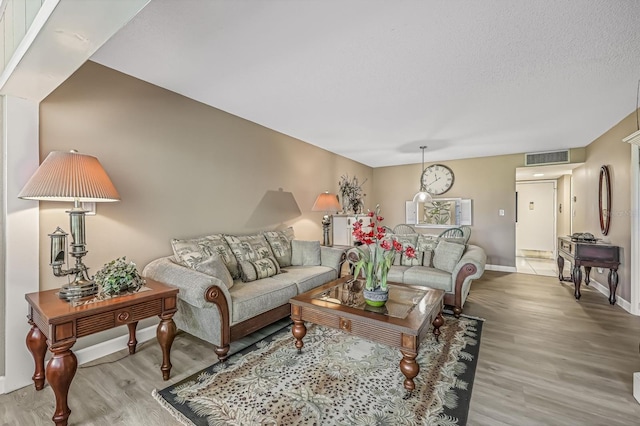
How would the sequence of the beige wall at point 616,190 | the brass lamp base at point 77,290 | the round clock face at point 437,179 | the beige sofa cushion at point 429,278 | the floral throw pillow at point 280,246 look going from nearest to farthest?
the brass lamp base at point 77,290 → the beige sofa cushion at point 429,278 → the beige wall at point 616,190 → the floral throw pillow at point 280,246 → the round clock face at point 437,179

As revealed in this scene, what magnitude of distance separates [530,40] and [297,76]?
5.75 feet

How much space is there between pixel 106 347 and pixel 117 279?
0.94 meters

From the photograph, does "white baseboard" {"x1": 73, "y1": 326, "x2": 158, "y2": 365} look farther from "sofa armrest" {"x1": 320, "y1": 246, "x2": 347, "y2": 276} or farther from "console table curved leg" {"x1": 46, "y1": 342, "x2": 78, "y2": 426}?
"sofa armrest" {"x1": 320, "y1": 246, "x2": 347, "y2": 276}

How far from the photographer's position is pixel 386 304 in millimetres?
→ 2217

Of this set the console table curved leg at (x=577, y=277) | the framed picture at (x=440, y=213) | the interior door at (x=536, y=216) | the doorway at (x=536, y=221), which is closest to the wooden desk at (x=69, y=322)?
the console table curved leg at (x=577, y=277)

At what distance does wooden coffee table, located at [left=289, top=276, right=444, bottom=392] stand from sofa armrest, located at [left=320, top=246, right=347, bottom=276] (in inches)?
34.2

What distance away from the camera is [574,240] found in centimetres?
387

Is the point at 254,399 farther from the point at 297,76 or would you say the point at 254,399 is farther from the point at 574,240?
the point at 574,240

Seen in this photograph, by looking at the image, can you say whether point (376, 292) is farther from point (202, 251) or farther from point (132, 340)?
point (132, 340)

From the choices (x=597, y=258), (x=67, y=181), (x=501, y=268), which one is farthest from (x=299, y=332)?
(x=501, y=268)

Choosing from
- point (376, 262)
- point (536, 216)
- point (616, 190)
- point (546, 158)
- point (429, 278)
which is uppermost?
point (546, 158)

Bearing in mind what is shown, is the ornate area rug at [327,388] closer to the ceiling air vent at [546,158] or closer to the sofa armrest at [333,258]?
the sofa armrest at [333,258]

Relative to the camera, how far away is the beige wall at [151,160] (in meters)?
2.14

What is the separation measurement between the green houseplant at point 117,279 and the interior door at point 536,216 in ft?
29.4
